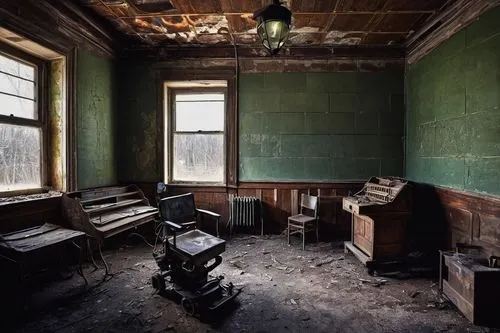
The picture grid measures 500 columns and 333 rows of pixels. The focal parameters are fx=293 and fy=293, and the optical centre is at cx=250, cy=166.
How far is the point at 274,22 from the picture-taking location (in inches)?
123

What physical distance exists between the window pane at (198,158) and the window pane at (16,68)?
2608 mm

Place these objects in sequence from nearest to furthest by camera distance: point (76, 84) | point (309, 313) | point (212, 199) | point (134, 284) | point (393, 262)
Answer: point (309, 313) < point (134, 284) < point (393, 262) < point (76, 84) < point (212, 199)

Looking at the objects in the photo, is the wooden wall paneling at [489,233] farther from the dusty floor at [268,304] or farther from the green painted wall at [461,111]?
the dusty floor at [268,304]

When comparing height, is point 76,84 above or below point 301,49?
below

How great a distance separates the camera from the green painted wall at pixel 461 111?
11.4 ft

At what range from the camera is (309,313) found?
3.02 metres

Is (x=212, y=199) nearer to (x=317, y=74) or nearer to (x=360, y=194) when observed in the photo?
(x=360, y=194)

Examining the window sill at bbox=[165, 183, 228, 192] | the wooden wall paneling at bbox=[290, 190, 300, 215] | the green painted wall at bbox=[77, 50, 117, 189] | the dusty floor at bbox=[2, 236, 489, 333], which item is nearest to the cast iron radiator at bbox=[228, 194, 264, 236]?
the window sill at bbox=[165, 183, 228, 192]

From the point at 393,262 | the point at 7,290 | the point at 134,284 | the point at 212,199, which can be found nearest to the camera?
the point at 7,290

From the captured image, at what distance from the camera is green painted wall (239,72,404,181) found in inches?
225

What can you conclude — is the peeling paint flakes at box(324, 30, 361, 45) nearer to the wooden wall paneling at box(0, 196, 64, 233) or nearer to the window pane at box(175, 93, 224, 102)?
the window pane at box(175, 93, 224, 102)

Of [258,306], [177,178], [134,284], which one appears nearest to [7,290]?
[134,284]

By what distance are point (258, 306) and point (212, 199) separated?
3024 millimetres

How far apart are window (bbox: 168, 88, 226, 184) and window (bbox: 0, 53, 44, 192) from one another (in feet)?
7.78
